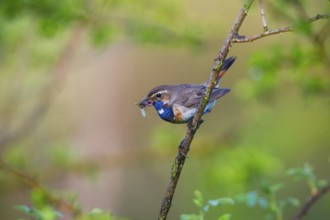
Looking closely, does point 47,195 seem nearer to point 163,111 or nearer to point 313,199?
point 163,111

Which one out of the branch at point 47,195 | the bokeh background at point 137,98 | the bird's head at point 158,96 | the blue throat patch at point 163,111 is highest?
the bokeh background at point 137,98

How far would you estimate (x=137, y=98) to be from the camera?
10.7 meters

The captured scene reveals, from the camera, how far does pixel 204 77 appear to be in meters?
11.3

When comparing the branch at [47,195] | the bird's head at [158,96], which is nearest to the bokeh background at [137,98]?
the branch at [47,195]

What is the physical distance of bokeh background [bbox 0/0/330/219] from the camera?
16.8ft

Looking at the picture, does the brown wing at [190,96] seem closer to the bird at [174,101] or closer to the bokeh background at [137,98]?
the bird at [174,101]

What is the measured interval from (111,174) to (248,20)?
3.36 m

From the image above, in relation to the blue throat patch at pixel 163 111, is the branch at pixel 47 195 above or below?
below

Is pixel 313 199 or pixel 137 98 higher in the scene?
pixel 137 98

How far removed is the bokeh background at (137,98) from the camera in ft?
16.8

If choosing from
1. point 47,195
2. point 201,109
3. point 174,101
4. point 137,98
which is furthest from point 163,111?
point 137,98

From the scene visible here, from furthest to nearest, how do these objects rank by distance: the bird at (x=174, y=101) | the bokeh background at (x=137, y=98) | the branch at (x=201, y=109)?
the bokeh background at (x=137, y=98)
the bird at (x=174, y=101)
the branch at (x=201, y=109)

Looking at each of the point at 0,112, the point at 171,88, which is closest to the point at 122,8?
the point at 0,112

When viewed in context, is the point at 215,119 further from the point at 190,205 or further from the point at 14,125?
the point at 14,125
